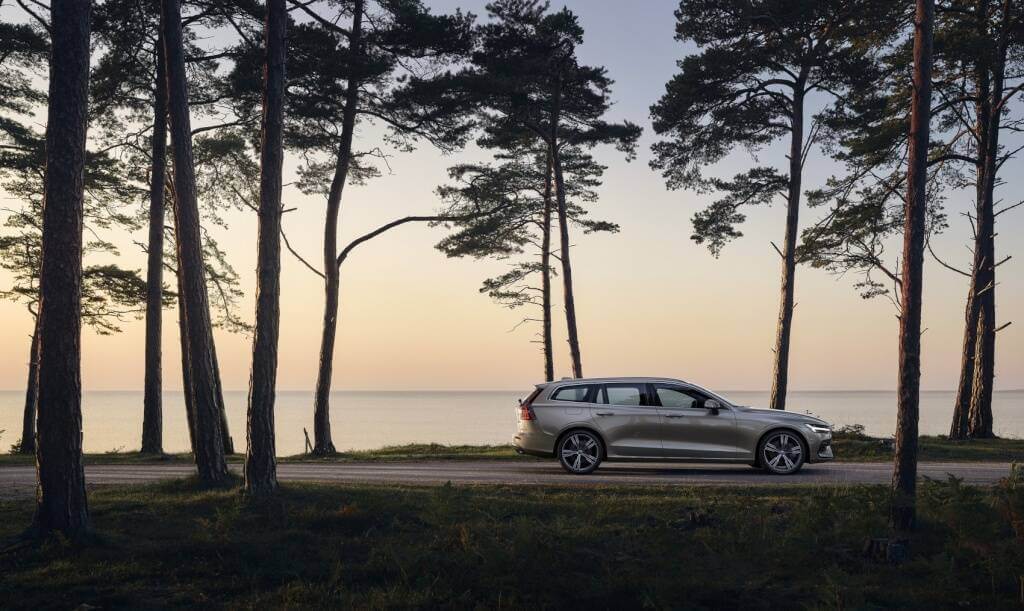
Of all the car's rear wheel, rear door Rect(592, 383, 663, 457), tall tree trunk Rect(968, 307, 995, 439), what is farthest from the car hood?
tall tree trunk Rect(968, 307, 995, 439)

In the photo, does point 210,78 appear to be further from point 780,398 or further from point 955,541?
point 955,541

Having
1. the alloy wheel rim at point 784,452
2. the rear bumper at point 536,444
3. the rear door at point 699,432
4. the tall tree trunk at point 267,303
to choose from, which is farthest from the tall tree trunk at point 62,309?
the alloy wheel rim at point 784,452

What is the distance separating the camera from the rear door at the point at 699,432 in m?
14.8

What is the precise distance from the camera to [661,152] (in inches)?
1024

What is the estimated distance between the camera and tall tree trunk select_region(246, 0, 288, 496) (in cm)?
1139

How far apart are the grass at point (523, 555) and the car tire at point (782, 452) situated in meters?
3.72

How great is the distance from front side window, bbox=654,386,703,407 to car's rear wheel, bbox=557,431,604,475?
4.23ft

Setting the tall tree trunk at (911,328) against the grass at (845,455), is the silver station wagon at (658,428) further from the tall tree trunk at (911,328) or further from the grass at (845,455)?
the tall tree trunk at (911,328)

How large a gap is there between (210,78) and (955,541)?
20646 mm

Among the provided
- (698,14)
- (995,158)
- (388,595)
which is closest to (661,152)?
(698,14)

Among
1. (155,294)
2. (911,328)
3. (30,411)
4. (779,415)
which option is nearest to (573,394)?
(779,415)

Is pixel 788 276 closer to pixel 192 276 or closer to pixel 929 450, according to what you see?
pixel 929 450

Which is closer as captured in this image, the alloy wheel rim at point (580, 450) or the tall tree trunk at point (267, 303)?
the tall tree trunk at point (267, 303)

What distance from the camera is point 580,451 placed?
1504 centimetres
